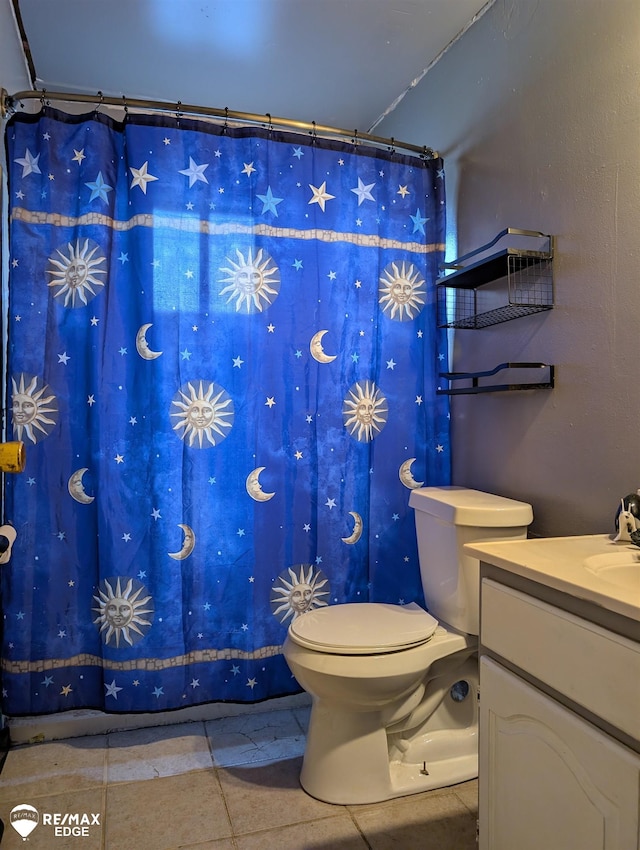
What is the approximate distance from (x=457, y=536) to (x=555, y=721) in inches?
27.1

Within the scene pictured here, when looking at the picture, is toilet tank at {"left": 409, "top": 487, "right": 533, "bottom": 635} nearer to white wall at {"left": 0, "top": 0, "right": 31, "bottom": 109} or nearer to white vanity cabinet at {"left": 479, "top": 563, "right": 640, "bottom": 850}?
white vanity cabinet at {"left": 479, "top": 563, "right": 640, "bottom": 850}

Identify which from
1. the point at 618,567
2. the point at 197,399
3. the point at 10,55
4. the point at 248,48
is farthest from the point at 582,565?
the point at 10,55

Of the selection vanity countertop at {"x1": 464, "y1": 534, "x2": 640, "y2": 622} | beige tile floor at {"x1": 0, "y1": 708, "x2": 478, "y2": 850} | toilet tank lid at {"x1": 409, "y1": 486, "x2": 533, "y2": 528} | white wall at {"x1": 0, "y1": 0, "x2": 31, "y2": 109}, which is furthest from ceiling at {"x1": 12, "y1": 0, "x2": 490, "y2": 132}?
beige tile floor at {"x1": 0, "y1": 708, "x2": 478, "y2": 850}

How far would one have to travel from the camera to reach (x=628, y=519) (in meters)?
1.23

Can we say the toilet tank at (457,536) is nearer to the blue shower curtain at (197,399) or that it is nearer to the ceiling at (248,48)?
the blue shower curtain at (197,399)

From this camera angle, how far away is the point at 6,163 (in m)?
1.76

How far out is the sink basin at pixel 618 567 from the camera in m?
1.07

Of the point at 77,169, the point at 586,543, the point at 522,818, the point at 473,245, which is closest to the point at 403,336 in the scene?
the point at 473,245

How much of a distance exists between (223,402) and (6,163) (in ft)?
3.25

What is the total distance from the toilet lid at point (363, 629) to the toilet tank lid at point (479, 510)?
316 millimetres

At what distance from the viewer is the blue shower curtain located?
174 centimetres

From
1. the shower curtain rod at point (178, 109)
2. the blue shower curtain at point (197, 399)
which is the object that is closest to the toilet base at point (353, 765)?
the blue shower curtain at point (197, 399)

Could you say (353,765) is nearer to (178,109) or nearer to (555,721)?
(555,721)

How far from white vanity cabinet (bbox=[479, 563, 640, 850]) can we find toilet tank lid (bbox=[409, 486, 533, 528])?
402 mm
